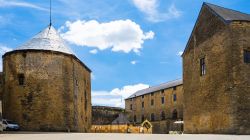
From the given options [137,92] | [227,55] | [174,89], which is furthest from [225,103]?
[137,92]

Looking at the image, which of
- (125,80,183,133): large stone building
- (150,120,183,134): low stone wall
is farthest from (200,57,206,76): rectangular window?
(125,80,183,133): large stone building

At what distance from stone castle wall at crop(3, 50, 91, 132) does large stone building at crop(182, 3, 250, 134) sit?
10963 mm

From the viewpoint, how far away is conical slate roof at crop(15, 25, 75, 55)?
34.1 m

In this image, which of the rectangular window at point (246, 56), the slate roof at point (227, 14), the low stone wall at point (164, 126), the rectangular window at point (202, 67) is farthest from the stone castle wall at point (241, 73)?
the low stone wall at point (164, 126)

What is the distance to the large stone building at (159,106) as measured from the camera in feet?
191

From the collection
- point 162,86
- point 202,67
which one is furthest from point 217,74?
point 162,86

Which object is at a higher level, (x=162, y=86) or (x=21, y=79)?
(x=162, y=86)

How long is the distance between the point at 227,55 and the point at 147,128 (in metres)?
20.2

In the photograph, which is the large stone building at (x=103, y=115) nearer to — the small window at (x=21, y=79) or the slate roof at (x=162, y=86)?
the slate roof at (x=162, y=86)

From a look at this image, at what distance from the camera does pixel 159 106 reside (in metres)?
64.2

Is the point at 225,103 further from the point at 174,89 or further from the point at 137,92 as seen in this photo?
the point at 137,92

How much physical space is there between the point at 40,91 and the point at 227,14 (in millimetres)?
A: 17195

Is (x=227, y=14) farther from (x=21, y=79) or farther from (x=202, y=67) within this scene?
(x=21, y=79)

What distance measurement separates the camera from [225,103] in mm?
26625
